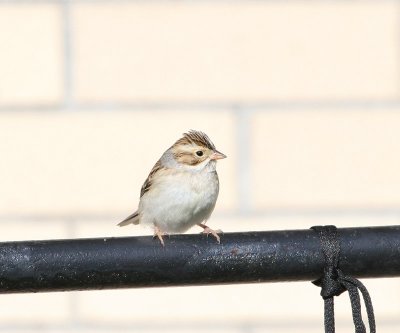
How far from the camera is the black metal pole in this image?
4.50ft

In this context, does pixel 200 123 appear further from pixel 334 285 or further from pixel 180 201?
pixel 334 285

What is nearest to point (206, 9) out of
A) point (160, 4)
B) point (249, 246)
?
point (160, 4)

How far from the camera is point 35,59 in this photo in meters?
3.33

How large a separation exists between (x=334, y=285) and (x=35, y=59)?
2143mm

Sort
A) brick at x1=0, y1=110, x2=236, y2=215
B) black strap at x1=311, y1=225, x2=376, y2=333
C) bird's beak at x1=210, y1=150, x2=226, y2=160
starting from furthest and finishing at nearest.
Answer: brick at x1=0, y1=110, x2=236, y2=215 → bird's beak at x1=210, y1=150, x2=226, y2=160 → black strap at x1=311, y1=225, x2=376, y2=333

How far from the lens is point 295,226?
331cm

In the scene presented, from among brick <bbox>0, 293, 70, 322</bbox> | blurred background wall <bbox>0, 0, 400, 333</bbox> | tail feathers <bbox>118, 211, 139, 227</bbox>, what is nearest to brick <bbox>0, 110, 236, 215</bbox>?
blurred background wall <bbox>0, 0, 400, 333</bbox>

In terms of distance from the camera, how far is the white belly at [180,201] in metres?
2.95

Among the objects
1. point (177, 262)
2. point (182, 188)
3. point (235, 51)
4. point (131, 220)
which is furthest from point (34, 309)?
point (177, 262)

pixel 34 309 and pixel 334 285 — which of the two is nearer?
pixel 334 285

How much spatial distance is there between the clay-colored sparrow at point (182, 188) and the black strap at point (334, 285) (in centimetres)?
149

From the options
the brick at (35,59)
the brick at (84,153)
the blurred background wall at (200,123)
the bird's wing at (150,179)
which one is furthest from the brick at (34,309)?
the brick at (35,59)

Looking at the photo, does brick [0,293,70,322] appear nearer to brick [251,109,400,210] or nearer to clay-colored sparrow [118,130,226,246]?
clay-colored sparrow [118,130,226,246]

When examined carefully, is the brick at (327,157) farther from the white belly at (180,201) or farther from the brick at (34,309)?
the brick at (34,309)
